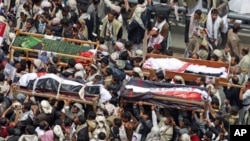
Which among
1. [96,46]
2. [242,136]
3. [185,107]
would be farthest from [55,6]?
[242,136]

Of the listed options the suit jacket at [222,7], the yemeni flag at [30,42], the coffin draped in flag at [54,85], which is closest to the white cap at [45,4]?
the yemeni flag at [30,42]

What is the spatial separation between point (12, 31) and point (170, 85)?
4962mm

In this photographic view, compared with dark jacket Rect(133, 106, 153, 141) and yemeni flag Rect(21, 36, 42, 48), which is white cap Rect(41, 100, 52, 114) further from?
yemeni flag Rect(21, 36, 42, 48)

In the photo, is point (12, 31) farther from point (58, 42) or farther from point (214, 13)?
point (214, 13)

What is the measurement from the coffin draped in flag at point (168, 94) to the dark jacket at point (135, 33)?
348cm

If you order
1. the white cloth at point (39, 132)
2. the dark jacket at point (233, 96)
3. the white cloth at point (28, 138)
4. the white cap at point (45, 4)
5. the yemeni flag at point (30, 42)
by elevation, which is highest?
the white cap at point (45, 4)

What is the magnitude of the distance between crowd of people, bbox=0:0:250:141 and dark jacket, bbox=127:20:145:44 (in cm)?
2

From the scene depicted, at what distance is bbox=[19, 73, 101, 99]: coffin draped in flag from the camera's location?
21938mm

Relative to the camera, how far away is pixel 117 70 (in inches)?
905

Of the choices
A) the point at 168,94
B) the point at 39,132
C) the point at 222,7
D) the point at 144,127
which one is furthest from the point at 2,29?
the point at 222,7

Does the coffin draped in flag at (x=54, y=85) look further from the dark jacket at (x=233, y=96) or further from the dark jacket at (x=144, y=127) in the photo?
the dark jacket at (x=233, y=96)

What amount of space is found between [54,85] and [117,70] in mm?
1667

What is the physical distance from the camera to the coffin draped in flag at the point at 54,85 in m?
21.9

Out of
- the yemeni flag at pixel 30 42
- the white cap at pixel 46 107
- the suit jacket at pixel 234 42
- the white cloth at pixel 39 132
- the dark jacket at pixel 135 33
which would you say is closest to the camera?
the white cloth at pixel 39 132
